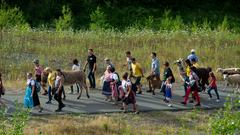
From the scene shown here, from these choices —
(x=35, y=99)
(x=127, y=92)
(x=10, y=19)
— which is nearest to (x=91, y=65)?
(x=127, y=92)

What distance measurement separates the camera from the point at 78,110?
21.8m

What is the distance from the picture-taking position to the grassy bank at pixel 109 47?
30.0 metres

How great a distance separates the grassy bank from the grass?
688cm

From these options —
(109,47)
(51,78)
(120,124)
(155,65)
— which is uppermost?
(109,47)

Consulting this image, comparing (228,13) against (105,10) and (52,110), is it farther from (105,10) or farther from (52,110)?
(52,110)

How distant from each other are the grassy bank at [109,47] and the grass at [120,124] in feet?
22.6

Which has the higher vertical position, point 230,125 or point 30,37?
point 30,37

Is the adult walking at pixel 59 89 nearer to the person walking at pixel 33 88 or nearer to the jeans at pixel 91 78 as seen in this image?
the person walking at pixel 33 88

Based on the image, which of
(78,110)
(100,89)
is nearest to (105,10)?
(100,89)

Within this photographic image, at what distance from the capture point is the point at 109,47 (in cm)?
3362

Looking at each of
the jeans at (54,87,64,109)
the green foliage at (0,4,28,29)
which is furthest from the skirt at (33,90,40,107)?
the green foliage at (0,4,28,29)

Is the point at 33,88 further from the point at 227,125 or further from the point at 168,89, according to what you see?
the point at 227,125

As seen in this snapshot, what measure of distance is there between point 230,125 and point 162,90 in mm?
12793

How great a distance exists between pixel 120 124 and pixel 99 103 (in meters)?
2.61
